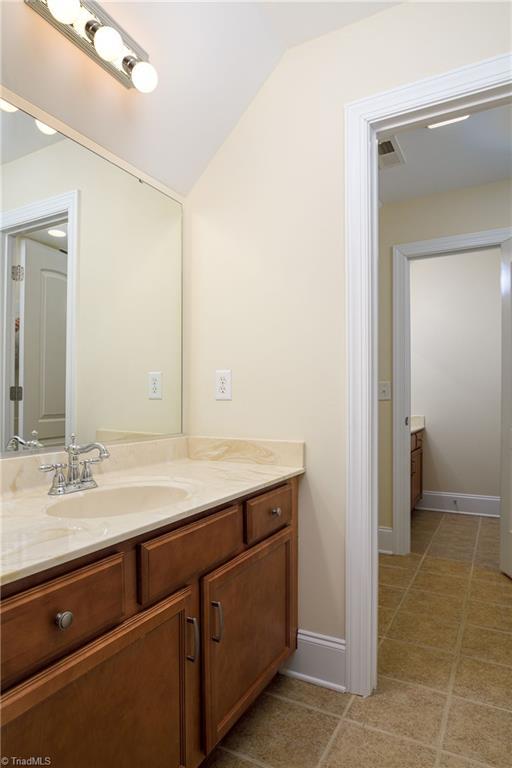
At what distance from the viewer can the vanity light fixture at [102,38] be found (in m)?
1.23

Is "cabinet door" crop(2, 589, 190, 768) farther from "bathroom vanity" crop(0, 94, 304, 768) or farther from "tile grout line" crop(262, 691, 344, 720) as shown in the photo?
"tile grout line" crop(262, 691, 344, 720)

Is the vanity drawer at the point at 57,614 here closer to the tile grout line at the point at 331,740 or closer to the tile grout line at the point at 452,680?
the tile grout line at the point at 331,740

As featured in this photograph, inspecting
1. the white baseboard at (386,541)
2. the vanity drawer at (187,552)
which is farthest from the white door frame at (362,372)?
the white baseboard at (386,541)

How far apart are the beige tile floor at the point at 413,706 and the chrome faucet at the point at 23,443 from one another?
3.57 ft

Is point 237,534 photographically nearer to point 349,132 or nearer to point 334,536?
point 334,536

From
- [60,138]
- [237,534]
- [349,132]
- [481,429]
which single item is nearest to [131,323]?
[60,138]

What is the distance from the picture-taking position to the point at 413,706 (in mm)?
1569

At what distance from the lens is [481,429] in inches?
163

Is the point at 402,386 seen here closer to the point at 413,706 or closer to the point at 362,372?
the point at 362,372

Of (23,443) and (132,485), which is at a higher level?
(23,443)

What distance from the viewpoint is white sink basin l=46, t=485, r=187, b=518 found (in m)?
1.27

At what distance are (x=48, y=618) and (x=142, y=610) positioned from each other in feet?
0.87

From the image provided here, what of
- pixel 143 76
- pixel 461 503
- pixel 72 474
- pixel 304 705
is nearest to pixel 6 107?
pixel 143 76

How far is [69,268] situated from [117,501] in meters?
0.82
